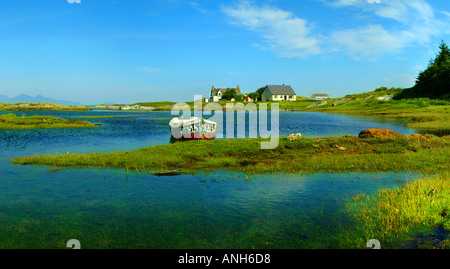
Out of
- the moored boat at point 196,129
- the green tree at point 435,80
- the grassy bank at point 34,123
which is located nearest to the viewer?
the moored boat at point 196,129

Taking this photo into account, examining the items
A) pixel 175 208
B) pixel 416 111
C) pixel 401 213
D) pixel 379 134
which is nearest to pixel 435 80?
pixel 416 111

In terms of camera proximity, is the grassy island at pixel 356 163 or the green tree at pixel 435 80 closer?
the grassy island at pixel 356 163

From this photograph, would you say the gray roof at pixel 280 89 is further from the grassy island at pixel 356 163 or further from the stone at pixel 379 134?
the grassy island at pixel 356 163

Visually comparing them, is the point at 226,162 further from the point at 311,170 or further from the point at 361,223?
the point at 361,223

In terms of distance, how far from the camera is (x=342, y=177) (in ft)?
68.5

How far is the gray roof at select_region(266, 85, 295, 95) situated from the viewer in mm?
176250

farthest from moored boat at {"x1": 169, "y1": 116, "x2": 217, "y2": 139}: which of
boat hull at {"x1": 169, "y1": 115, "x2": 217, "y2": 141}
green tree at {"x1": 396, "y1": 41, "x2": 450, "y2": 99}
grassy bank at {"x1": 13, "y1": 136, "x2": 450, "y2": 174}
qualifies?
green tree at {"x1": 396, "y1": 41, "x2": 450, "y2": 99}

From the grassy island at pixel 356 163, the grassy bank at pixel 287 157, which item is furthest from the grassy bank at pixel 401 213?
the grassy bank at pixel 287 157

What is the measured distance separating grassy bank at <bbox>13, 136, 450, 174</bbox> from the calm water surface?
1851 millimetres

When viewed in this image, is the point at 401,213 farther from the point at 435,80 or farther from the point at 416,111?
the point at 435,80

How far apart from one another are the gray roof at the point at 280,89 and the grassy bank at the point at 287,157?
14830 centimetres

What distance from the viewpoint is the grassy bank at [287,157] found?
2317cm
